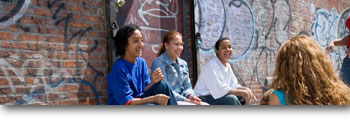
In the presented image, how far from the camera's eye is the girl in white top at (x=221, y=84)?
287cm

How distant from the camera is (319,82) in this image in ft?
6.19

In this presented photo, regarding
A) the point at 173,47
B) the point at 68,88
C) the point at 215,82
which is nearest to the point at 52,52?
the point at 68,88

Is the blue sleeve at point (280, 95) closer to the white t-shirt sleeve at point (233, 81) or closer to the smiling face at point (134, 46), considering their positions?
the smiling face at point (134, 46)

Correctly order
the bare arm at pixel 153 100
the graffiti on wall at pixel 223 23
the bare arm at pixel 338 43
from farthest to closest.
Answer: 1. the graffiti on wall at pixel 223 23
2. the bare arm at pixel 338 43
3. the bare arm at pixel 153 100

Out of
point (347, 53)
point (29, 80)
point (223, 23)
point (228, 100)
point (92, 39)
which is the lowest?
point (228, 100)

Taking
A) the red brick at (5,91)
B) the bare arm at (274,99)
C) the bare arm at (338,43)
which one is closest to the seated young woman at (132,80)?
the red brick at (5,91)

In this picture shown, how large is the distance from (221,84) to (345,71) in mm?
903

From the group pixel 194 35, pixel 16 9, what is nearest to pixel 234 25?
pixel 194 35

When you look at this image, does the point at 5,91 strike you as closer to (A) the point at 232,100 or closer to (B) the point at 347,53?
(A) the point at 232,100

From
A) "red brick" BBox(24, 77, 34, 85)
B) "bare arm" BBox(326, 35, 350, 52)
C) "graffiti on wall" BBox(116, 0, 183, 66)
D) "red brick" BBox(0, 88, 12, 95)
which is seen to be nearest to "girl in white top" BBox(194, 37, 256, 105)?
"graffiti on wall" BBox(116, 0, 183, 66)

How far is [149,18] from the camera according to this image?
2.95 m

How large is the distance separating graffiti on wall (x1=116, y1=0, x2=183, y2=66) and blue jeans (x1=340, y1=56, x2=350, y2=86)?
135cm

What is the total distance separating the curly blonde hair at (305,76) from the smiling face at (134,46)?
99 cm

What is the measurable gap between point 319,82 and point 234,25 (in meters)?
1.63
